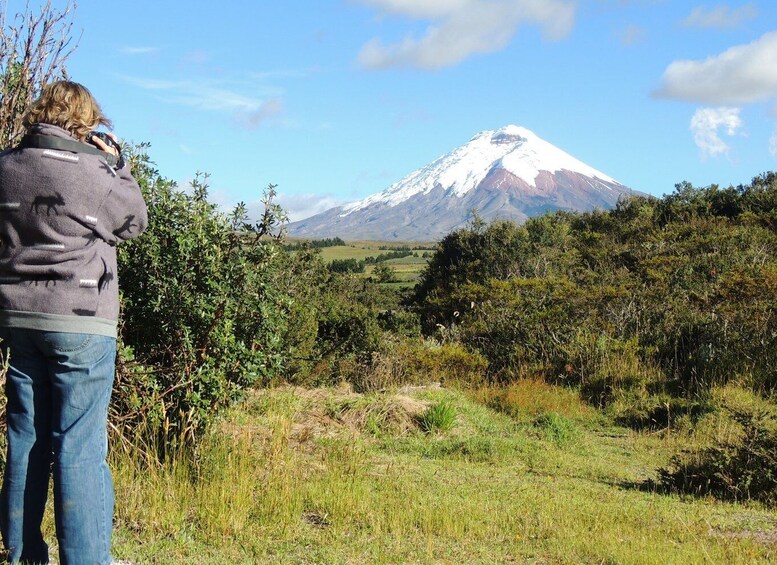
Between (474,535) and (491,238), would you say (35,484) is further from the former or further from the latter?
(491,238)

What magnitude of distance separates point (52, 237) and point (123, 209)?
1.00ft

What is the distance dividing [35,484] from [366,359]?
9277 mm

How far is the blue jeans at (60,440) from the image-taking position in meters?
3.22

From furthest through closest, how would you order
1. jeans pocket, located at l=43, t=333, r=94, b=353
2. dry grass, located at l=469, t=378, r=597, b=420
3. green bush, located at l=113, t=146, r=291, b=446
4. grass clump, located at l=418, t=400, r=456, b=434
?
dry grass, located at l=469, t=378, r=597, b=420 < grass clump, located at l=418, t=400, r=456, b=434 < green bush, located at l=113, t=146, r=291, b=446 < jeans pocket, located at l=43, t=333, r=94, b=353

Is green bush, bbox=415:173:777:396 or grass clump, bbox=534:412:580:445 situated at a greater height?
green bush, bbox=415:173:777:396

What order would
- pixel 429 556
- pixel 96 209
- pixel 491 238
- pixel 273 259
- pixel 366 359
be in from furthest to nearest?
pixel 491 238 → pixel 366 359 → pixel 273 259 → pixel 429 556 → pixel 96 209

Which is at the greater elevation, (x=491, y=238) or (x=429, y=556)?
(x=491, y=238)

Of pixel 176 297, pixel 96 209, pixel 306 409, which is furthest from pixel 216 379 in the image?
pixel 306 409

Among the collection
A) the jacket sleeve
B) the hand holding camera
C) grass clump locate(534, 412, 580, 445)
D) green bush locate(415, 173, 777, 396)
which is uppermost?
the hand holding camera

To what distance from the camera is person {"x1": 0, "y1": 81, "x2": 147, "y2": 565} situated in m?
3.20

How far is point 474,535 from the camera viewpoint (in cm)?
459

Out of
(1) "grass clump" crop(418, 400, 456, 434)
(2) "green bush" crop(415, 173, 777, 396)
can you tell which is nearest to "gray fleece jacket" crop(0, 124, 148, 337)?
(1) "grass clump" crop(418, 400, 456, 434)

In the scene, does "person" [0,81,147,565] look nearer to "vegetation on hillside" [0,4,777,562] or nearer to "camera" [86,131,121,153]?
"camera" [86,131,121,153]

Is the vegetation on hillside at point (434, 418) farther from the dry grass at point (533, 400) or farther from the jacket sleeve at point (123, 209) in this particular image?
the jacket sleeve at point (123, 209)
